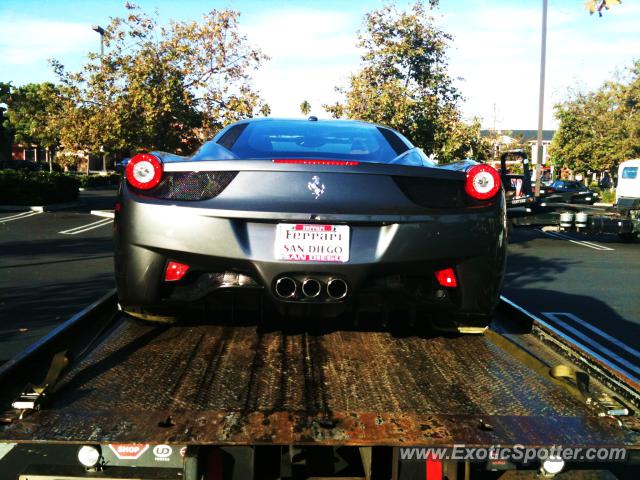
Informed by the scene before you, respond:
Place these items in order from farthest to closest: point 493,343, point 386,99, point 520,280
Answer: point 386,99 → point 520,280 → point 493,343

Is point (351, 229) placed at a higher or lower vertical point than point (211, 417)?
higher

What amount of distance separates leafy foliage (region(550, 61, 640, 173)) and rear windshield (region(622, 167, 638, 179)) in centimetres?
3097

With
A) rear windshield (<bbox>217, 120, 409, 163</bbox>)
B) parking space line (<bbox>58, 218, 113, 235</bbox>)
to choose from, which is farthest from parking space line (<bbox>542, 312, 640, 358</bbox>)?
parking space line (<bbox>58, 218, 113, 235</bbox>)

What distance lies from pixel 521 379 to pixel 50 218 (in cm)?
1912

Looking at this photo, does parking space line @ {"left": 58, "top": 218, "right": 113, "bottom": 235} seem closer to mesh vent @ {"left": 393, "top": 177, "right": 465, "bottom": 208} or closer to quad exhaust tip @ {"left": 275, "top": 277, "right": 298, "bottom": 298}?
quad exhaust tip @ {"left": 275, "top": 277, "right": 298, "bottom": 298}

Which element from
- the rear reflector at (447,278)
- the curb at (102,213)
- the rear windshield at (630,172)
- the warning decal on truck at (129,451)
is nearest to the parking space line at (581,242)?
the rear windshield at (630,172)

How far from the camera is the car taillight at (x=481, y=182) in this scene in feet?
8.69

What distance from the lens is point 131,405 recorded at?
7.07 feet

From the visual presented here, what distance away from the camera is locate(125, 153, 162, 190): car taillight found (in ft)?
8.43

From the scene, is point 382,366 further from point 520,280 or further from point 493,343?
point 520,280

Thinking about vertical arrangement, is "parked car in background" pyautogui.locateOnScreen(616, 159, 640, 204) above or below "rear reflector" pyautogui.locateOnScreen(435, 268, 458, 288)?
above

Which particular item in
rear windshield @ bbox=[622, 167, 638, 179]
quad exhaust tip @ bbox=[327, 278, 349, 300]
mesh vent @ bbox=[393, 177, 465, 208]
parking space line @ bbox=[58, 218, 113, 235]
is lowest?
parking space line @ bbox=[58, 218, 113, 235]

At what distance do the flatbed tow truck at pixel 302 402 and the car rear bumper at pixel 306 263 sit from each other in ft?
0.90

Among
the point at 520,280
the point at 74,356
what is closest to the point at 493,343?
the point at 74,356
